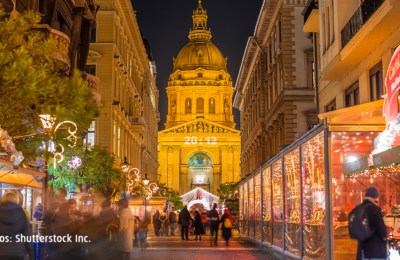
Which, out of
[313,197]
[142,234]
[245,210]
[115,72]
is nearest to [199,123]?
[115,72]

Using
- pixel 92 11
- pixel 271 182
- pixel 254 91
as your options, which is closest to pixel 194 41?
pixel 254 91

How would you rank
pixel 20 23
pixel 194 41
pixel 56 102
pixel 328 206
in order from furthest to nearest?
pixel 194 41
pixel 56 102
pixel 20 23
pixel 328 206

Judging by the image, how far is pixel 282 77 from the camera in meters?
35.5

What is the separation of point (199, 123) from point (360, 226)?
4318 inches

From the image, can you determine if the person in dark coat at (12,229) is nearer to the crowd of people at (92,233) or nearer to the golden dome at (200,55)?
the crowd of people at (92,233)


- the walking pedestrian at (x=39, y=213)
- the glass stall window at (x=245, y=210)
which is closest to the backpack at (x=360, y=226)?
the walking pedestrian at (x=39, y=213)

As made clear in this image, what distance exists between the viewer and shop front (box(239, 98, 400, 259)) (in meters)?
11.5

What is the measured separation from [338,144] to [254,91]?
40.2m

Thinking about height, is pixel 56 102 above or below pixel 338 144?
above

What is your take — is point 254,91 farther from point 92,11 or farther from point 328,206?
point 328,206

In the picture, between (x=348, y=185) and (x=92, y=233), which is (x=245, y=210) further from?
(x=92, y=233)

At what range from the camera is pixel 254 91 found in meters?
51.8

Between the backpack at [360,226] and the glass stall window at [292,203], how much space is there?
5438 millimetres

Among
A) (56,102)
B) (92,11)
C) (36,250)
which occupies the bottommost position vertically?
(36,250)
